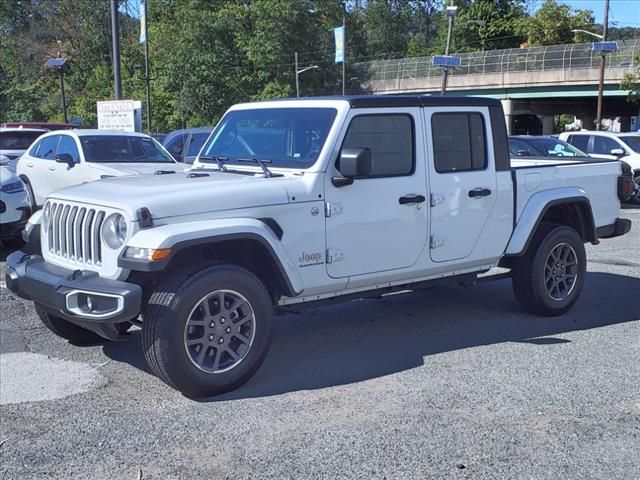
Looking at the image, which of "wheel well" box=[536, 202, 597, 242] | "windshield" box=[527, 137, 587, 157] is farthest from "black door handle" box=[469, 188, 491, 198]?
"windshield" box=[527, 137, 587, 157]

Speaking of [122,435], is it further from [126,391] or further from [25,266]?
[25,266]

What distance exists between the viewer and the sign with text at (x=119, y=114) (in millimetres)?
19875

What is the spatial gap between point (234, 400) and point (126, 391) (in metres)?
0.76

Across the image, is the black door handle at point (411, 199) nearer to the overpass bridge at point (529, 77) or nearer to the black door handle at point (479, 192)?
the black door handle at point (479, 192)

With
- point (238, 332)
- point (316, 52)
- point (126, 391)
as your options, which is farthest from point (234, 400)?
point (316, 52)

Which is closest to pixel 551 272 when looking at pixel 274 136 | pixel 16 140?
pixel 274 136

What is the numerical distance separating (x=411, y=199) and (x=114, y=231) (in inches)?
88.9

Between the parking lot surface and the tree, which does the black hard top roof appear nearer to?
the parking lot surface

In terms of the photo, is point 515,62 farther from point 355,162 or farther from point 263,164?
point 355,162

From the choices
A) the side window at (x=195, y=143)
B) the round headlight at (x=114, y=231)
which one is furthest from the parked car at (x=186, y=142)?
the round headlight at (x=114, y=231)

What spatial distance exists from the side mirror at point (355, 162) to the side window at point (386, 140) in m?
0.26

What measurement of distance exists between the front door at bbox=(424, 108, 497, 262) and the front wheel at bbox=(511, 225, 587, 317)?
2.53 ft

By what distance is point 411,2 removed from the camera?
96312 millimetres

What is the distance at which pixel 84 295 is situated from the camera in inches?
183
